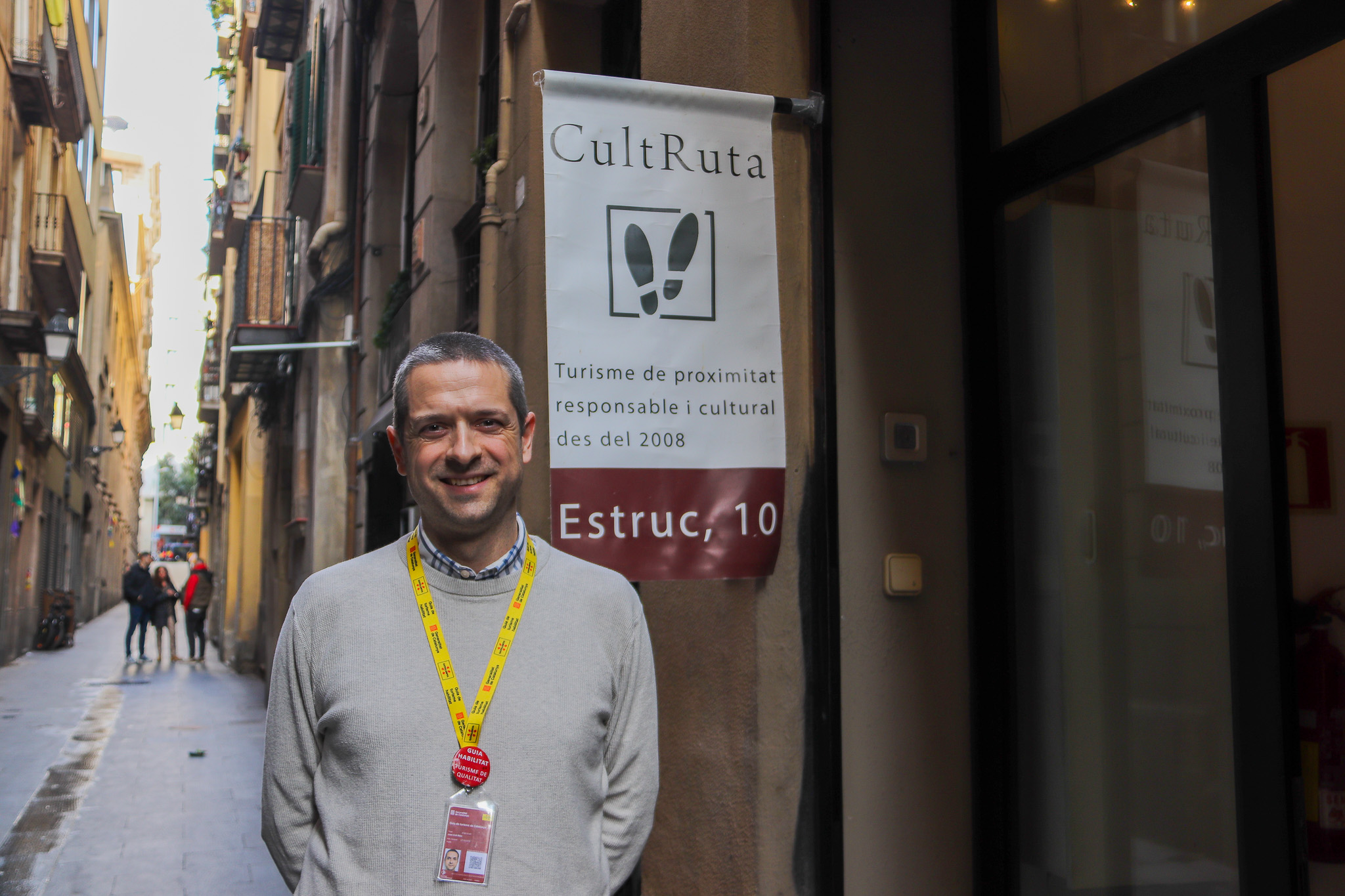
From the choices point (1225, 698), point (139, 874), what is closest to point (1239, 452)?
point (1225, 698)

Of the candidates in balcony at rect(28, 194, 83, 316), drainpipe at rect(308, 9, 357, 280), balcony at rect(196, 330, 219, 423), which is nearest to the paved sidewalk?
drainpipe at rect(308, 9, 357, 280)

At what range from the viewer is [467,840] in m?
2.05

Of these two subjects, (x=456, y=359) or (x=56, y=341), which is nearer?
(x=456, y=359)

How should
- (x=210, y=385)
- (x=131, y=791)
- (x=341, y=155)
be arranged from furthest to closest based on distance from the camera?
(x=210, y=385) → (x=341, y=155) → (x=131, y=791)

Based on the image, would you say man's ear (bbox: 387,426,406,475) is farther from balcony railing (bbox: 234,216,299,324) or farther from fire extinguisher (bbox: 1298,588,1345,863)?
balcony railing (bbox: 234,216,299,324)

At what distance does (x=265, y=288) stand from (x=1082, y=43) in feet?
47.5

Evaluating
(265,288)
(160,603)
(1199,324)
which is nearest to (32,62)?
(265,288)

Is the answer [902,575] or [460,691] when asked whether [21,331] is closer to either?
[902,575]

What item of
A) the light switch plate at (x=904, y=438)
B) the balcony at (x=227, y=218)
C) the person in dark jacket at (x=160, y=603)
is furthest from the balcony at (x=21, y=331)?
the light switch plate at (x=904, y=438)

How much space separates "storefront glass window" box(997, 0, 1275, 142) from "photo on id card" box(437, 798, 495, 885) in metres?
2.77

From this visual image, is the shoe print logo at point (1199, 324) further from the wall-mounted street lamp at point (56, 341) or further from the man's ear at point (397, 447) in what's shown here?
the wall-mounted street lamp at point (56, 341)

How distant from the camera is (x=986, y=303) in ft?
13.9

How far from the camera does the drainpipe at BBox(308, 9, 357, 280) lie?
44.3 ft

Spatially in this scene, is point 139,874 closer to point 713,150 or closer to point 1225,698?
point 713,150
